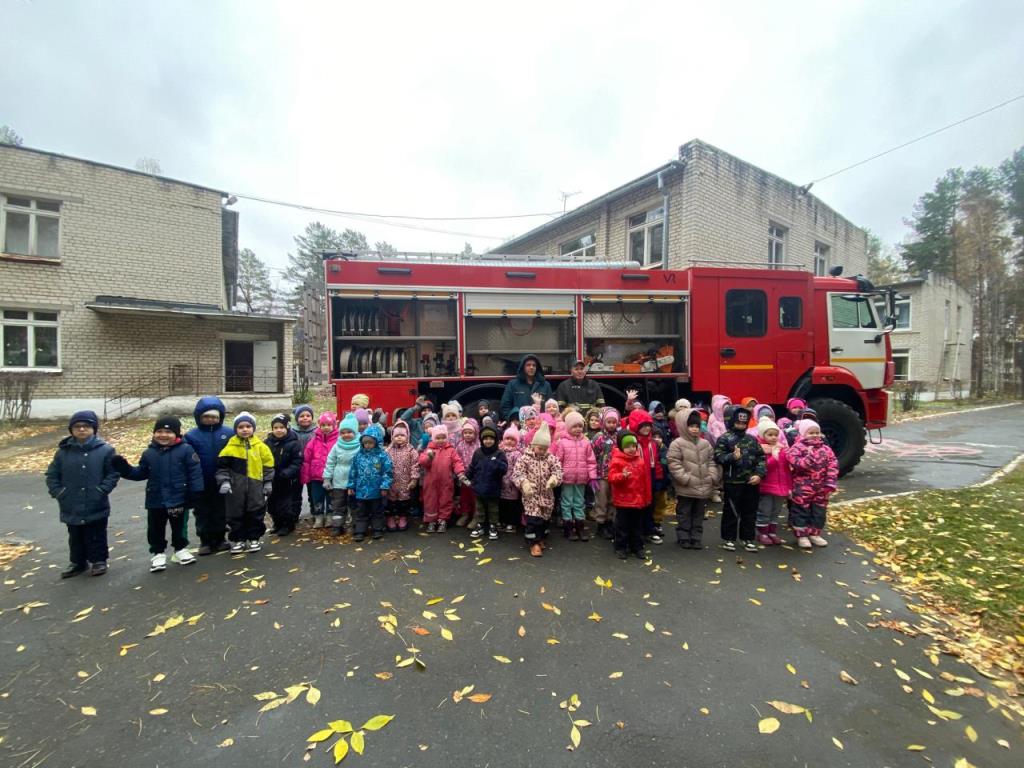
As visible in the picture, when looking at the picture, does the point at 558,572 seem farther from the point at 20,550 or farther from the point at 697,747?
the point at 20,550

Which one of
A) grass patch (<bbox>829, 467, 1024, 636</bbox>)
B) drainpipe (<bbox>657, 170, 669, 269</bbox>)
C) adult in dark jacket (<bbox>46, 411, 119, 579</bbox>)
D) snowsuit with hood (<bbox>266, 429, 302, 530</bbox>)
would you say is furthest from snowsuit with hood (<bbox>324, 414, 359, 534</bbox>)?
drainpipe (<bbox>657, 170, 669, 269</bbox>)

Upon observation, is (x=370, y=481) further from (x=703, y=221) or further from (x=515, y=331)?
(x=703, y=221)

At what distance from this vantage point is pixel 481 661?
2.84 meters

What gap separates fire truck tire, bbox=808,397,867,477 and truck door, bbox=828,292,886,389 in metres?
0.98

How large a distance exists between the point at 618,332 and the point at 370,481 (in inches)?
182

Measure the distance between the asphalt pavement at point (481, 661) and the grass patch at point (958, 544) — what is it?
0.40m

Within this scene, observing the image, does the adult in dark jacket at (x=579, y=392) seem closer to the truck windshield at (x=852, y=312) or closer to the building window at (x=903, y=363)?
the truck windshield at (x=852, y=312)

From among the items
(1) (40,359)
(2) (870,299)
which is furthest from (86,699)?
(1) (40,359)

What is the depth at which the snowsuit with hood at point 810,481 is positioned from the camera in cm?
459

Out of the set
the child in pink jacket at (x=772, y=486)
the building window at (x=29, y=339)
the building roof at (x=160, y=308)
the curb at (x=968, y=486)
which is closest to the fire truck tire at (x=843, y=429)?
the curb at (x=968, y=486)

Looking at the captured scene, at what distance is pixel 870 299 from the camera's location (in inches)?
304

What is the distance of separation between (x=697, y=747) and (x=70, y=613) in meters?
4.42

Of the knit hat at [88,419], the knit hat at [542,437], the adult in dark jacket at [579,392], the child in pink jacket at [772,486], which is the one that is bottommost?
the child in pink jacket at [772,486]

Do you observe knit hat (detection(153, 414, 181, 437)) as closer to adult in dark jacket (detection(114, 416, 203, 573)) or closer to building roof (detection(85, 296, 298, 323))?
adult in dark jacket (detection(114, 416, 203, 573))
